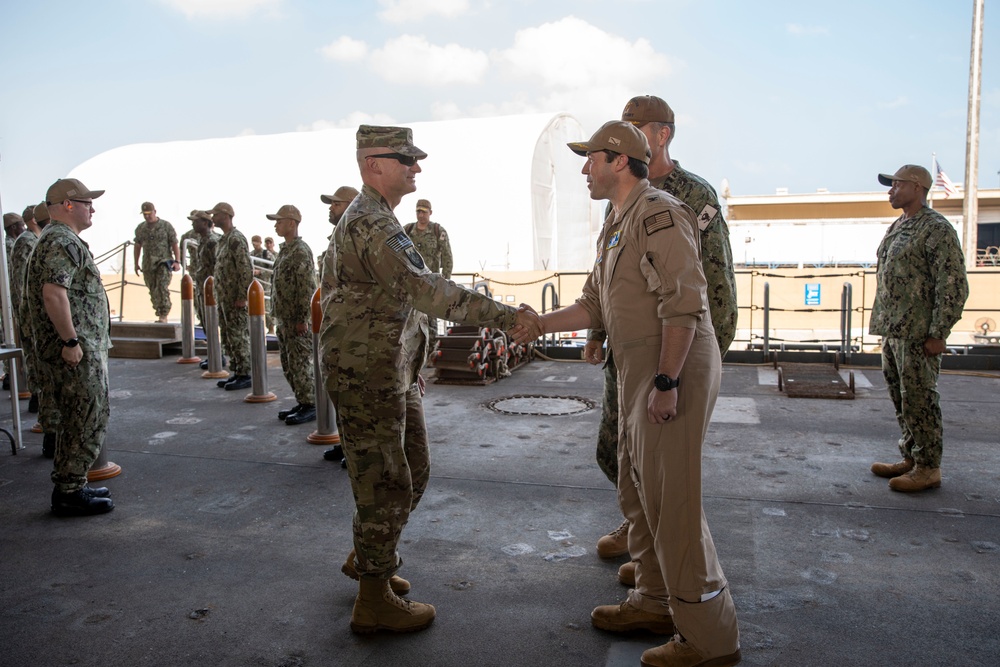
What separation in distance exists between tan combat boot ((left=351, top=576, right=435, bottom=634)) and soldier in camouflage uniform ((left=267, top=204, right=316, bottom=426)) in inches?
147

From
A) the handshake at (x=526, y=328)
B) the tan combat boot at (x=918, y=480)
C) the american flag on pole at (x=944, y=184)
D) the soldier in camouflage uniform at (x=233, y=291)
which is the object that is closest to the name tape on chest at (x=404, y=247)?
the handshake at (x=526, y=328)

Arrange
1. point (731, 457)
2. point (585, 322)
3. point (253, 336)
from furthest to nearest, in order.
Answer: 1. point (253, 336)
2. point (731, 457)
3. point (585, 322)

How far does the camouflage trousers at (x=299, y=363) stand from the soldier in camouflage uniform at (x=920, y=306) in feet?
14.7

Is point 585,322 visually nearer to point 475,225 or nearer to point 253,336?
point 253,336

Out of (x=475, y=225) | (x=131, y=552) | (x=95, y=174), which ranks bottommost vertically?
(x=131, y=552)

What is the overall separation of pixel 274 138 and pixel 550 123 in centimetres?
1106

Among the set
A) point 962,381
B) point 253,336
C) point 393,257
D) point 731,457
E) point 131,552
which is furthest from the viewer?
point 962,381

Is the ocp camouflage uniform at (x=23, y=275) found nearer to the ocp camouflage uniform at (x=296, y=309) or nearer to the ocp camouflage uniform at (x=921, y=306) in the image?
the ocp camouflage uniform at (x=296, y=309)

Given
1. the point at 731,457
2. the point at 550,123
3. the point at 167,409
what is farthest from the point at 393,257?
the point at 550,123

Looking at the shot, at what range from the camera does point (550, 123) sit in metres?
24.0

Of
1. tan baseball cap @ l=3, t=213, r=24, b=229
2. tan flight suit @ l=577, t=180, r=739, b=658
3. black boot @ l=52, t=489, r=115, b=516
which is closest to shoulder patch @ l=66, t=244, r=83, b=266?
black boot @ l=52, t=489, r=115, b=516

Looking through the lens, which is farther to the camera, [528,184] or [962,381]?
[528,184]

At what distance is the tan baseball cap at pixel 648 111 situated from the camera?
10.6ft

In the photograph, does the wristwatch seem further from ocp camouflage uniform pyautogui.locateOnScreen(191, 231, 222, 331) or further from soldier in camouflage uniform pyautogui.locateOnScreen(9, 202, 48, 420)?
ocp camouflage uniform pyautogui.locateOnScreen(191, 231, 222, 331)
